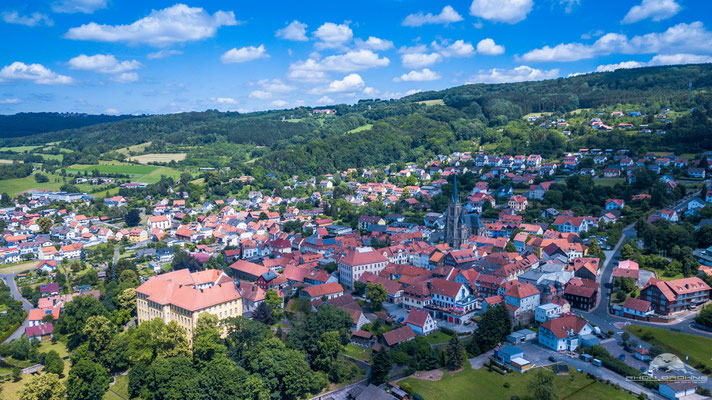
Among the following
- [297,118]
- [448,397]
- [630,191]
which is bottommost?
[448,397]

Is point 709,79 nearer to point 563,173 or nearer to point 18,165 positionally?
point 563,173

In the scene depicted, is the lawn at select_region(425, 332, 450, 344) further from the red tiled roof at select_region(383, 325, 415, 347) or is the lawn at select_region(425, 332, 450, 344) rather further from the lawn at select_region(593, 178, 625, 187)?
the lawn at select_region(593, 178, 625, 187)

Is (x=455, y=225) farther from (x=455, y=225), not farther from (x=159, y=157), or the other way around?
(x=159, y=157)

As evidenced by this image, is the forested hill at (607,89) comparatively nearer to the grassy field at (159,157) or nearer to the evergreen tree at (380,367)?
the grassy field at (159,157)

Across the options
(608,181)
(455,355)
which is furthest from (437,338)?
(608,181)

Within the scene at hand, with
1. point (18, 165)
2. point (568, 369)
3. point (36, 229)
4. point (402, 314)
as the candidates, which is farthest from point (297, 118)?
point (568, 369)

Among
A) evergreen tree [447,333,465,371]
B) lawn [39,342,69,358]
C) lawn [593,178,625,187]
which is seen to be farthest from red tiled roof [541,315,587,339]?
lawn [593,178,625,187]
